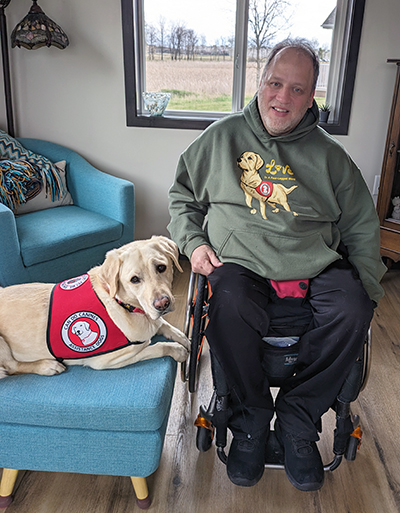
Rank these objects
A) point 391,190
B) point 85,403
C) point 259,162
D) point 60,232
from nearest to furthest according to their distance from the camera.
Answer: point 85,403, point 259,162, point 60,232, point 391,190

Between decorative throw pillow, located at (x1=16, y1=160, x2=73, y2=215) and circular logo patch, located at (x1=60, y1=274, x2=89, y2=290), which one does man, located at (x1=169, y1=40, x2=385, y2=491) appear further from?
decorative throw pillow, located at (x1=16, y1=160, x2=73, y2=215)

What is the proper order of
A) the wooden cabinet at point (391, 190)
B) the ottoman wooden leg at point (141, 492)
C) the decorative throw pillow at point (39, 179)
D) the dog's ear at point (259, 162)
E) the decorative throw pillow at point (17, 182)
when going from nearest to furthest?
the ottoman wooden leg at point (141, 492) → the dog's ear at point (259, 162) → the decorative throw pillow at point (17, 182) → the decorative throw pillow at point (39, 179) → the wooden cabinet at point (391, 190)

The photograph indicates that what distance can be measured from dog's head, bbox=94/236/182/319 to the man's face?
63 cm

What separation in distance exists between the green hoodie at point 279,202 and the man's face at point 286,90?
38 millimetres

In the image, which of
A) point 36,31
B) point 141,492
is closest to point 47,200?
point 36,31

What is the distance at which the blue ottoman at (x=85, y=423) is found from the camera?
117 cm

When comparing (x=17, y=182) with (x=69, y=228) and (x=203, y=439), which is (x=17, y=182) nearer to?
(x=69, y=228)

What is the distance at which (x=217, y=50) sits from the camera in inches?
115

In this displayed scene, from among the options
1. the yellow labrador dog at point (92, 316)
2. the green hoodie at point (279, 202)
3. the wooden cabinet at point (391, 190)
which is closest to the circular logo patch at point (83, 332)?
the yellow labrador dog at point (92, 316)

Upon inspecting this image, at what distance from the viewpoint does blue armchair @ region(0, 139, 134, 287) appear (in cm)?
209

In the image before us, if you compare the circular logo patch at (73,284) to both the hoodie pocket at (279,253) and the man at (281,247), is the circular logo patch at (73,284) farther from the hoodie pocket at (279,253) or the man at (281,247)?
the hoodie pocket at (279,253)

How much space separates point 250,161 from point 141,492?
3.70ft

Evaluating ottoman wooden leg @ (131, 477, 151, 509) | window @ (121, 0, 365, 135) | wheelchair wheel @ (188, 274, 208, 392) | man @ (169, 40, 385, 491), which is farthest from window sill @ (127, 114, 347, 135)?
ottoman wooden leg @ (131, 477, 151, 509)

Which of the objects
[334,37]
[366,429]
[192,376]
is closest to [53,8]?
[334,37]
